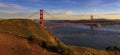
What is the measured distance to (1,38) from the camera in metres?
9.62

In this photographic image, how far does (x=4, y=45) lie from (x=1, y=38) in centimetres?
89

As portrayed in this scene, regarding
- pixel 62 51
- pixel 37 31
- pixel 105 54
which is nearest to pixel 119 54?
pixel 105 54

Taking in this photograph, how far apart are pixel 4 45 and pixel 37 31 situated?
5.80m

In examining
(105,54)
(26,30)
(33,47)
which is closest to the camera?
(33,47)

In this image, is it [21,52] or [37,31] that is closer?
[21,52]

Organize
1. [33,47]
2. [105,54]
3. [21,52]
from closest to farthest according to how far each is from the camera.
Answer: [21,52] < [33,47] < [105,54]

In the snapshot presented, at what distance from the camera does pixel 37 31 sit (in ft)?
47.8

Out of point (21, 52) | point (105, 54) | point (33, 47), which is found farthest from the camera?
point (105, 54)

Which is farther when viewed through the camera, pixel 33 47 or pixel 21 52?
pixel 33 47

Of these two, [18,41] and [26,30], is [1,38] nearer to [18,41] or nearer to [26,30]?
[18,41]

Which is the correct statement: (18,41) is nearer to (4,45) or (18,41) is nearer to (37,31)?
(4,45)

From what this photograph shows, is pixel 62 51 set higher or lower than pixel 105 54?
higher

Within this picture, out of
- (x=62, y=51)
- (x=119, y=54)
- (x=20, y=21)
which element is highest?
(x=20, y=21)

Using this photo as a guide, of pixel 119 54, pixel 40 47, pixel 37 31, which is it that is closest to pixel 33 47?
pixel 40 47
